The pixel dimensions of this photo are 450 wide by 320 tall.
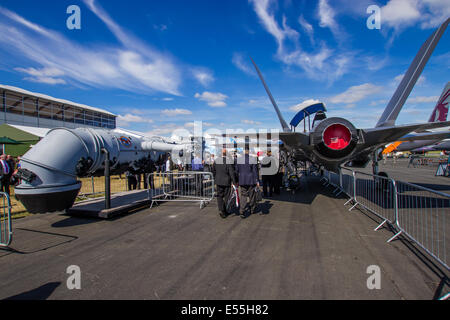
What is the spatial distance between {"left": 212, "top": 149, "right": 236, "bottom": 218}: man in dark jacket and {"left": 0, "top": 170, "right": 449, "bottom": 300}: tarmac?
0.44 metres

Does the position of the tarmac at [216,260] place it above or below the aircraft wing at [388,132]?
below

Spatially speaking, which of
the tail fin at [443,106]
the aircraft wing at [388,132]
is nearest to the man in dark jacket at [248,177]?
the aircraft wing at [388,132]

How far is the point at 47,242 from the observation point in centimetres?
401

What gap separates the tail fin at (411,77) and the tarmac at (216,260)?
3.85 meters

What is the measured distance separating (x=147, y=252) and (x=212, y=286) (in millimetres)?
1563

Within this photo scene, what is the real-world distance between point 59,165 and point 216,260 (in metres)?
4.12

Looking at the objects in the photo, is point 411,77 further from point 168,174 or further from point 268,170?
point 168,174

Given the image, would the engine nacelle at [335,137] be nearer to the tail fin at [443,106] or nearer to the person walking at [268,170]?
the person walking at [268,170]

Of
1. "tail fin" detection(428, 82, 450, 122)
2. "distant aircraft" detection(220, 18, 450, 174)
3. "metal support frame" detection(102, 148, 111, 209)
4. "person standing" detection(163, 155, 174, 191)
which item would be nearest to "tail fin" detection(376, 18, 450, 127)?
"distant aircraft" detection(220, 18, 450, 174)

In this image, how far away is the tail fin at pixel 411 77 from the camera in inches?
222

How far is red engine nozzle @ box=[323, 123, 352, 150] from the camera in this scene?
5.05 metres

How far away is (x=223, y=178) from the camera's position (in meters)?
5.43

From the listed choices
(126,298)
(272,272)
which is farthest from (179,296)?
(272,272)

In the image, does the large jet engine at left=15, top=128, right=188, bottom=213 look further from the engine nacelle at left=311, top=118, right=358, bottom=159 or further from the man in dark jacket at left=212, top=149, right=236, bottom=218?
the engine nacelle at left=311, top=118, right=358, bottom=159
